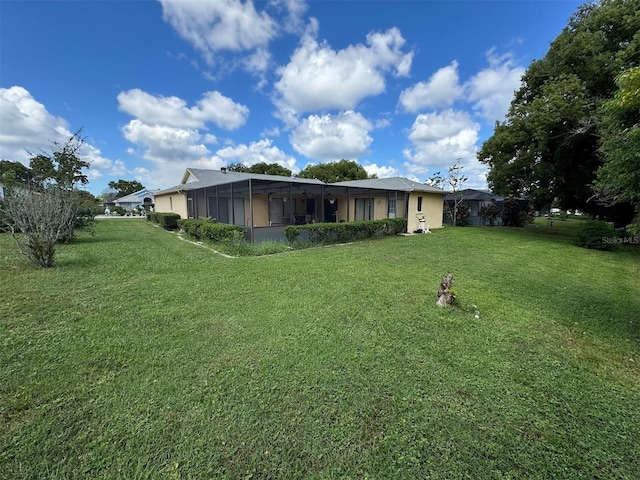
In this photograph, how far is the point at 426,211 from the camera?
56.7ft

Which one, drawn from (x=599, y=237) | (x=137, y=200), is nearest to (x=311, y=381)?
(x=599, y=237)

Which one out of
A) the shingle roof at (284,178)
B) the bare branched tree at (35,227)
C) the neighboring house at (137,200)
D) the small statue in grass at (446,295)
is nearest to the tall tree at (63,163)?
the bare branched tree at (35,227)

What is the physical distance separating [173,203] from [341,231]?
16802mm

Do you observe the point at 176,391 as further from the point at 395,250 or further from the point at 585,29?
the point at 585,29

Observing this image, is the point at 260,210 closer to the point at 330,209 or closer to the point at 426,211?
the point at 330,209

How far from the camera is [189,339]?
10.9ft

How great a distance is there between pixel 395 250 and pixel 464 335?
6527 mm

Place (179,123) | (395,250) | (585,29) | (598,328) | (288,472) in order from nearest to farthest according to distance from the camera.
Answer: (288,472) < (598,328) < (395,250) < (585,29) < (179,123)

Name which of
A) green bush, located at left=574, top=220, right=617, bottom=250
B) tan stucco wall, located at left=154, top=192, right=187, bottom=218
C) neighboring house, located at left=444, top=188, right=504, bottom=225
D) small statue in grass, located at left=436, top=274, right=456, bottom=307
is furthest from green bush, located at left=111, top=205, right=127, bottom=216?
green bush, located at left=574, top=220, right=617, bottom=250

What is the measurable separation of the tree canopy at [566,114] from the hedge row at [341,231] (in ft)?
24.7

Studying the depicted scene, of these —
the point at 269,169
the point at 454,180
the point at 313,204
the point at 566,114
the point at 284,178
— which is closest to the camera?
the point at 566,114

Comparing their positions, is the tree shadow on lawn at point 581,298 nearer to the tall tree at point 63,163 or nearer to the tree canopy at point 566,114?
the tree canopy at point 566,114

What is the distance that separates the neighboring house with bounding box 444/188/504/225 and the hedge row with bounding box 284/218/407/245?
1191cm

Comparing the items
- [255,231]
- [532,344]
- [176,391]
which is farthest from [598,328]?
[255,231]
